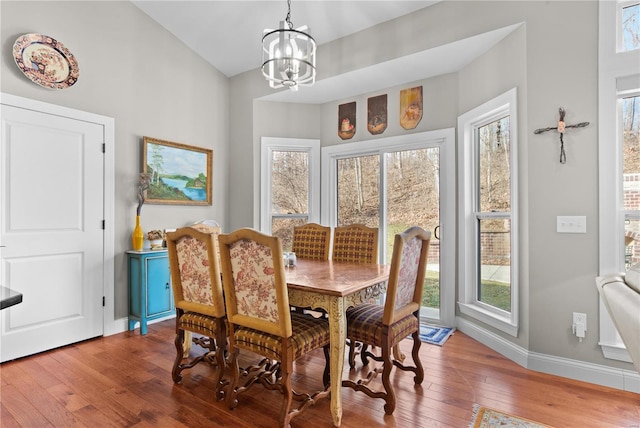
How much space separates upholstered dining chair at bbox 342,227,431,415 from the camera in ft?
6.31

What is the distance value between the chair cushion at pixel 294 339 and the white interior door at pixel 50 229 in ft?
6.86

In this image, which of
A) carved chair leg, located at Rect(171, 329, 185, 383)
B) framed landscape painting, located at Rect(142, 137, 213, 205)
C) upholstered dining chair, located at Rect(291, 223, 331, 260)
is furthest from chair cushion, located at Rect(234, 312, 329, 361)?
framed landscape painting, located at Rect(142, 137, 213, 205)

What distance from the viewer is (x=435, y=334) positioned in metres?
3.29

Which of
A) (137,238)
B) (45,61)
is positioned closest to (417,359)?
(137,238)

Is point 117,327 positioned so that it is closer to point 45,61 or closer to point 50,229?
point 50,229

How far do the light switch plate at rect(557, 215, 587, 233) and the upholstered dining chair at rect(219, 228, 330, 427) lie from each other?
1.84 meters

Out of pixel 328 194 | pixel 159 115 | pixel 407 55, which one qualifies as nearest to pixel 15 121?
pixel 159 115

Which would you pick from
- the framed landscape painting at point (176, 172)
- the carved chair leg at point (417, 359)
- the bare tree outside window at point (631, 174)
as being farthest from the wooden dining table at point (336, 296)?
the framed landscape painting at point (176, 172)

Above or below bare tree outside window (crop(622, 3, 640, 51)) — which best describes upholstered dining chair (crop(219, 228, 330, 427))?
below

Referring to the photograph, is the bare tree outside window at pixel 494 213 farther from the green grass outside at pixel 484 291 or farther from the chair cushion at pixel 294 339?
the chair cushion at pixel 294 339

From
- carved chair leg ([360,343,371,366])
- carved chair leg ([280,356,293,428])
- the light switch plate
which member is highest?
the light switch plate

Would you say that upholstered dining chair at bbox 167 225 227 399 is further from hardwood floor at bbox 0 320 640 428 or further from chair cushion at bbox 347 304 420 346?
chair cushion at bbox 347 304 420 346

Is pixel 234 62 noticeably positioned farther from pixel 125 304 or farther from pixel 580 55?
pixel 580 55

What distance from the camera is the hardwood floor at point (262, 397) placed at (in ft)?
6.28
